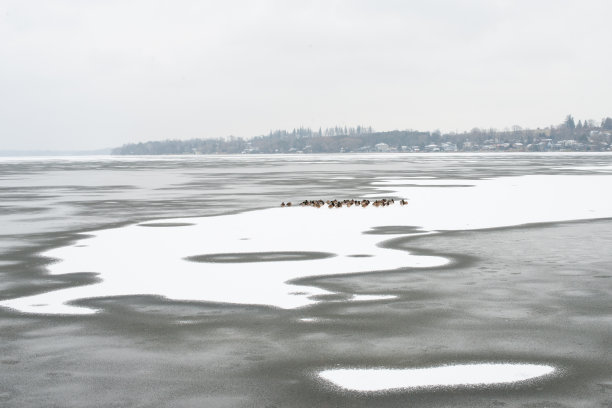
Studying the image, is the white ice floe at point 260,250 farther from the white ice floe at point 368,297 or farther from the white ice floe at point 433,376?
the white ice floe at point 433,376

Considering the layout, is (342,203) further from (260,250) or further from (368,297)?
(368,297)

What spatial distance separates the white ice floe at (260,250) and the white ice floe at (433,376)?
12.3ft

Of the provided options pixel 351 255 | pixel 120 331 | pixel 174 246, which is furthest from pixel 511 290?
pixel 174 246

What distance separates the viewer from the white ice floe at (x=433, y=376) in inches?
312

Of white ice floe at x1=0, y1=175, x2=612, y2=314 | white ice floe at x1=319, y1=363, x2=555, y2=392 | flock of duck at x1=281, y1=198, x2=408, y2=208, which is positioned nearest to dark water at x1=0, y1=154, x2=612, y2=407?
white ice floe at x1=319, y1=363, x2=555, y2=392

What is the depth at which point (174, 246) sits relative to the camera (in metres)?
19.1

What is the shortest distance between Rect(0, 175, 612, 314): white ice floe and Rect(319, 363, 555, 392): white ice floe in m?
3.75

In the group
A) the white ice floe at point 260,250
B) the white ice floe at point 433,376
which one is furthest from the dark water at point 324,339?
the white ice floe at point 260,250

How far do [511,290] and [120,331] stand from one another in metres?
6.66

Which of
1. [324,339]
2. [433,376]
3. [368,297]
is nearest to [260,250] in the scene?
[368,297]

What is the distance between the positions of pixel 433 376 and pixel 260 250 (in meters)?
10.5

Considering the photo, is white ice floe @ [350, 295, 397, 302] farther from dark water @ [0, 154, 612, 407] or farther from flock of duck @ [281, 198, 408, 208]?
flock of duck @ [281, 198, 408, 208]

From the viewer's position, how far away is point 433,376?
8219 millimetres

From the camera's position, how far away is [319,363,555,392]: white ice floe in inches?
312
